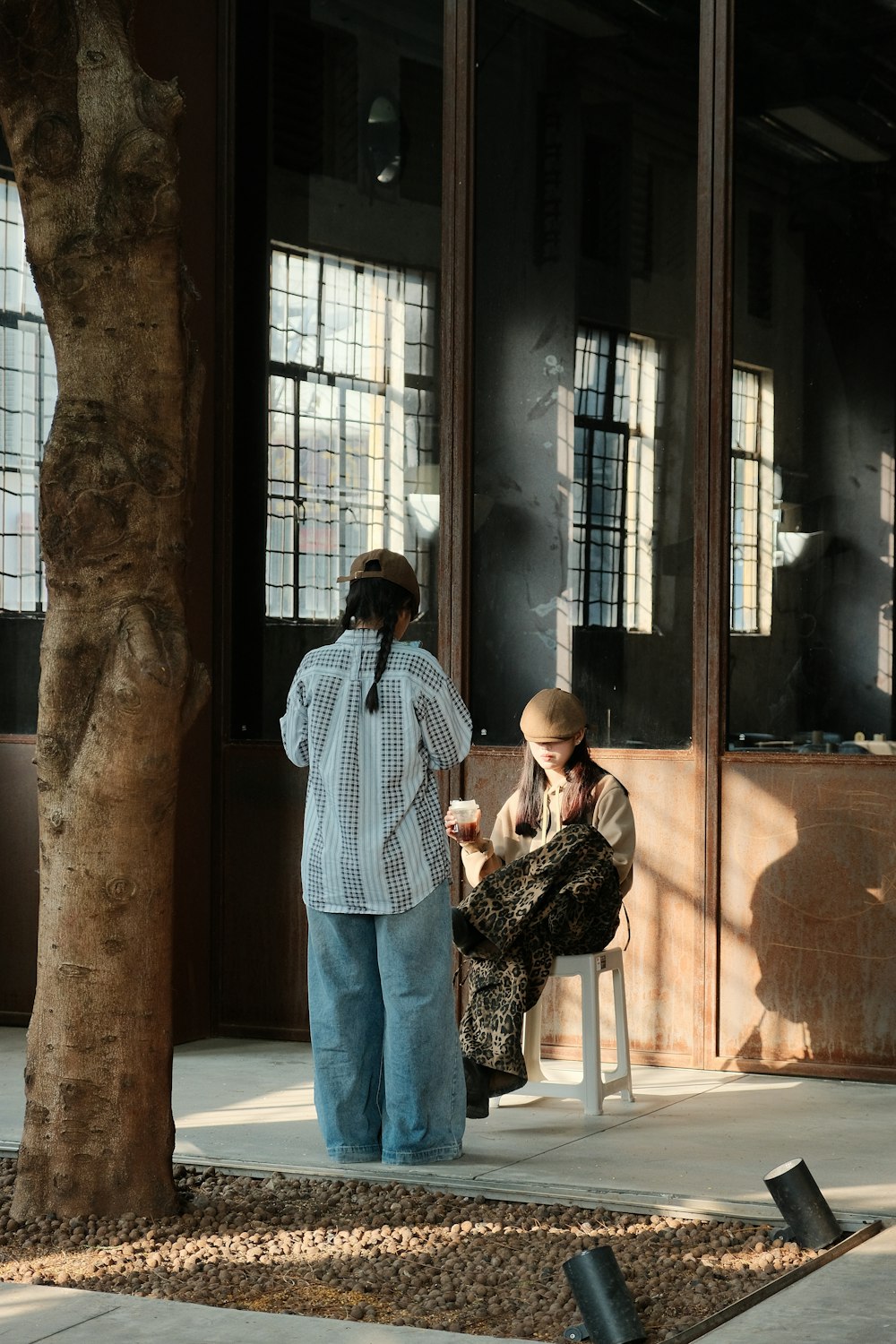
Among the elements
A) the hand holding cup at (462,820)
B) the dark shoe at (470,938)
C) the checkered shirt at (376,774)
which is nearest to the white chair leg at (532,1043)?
the dark shoe at (470,938)

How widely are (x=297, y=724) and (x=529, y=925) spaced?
1033 millimetres

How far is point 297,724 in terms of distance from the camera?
4.90 m

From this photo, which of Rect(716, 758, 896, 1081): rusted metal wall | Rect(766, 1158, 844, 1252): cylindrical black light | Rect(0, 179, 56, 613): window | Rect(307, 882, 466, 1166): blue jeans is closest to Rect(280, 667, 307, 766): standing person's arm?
Rect(307, 882, 466, 1166): blue jeans

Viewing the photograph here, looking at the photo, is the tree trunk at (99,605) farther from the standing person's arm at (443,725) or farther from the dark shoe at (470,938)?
the dark shoe at (470,938)

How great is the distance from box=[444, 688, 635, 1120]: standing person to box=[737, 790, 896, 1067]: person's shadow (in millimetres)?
847

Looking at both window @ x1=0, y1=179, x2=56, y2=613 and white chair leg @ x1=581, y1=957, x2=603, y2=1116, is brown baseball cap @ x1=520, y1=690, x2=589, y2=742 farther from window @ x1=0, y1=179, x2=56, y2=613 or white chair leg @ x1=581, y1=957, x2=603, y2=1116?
window @ x1=0, y1=179, x2=56, y2=613

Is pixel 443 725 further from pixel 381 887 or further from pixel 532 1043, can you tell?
pixel 532 1043

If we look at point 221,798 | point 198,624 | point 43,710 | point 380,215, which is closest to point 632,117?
point 380,215

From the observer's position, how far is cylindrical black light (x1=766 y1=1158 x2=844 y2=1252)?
3.90 metres

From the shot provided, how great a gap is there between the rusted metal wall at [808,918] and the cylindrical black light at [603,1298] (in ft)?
9.53

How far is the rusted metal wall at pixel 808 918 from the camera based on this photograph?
6023 mm

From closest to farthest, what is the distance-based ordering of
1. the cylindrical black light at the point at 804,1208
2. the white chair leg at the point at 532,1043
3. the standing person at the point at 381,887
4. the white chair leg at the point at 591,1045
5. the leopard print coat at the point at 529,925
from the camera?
the cylindrical black light at the point at 804,1208 < the standing person at the point at 381,887 < the leopard print coat at the point at 529,925 < the white chair leg at the point at 591,1045 < the white chair leg at the point at 532,1043

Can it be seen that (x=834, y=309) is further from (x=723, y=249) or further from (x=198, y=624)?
(x=198, y=624)

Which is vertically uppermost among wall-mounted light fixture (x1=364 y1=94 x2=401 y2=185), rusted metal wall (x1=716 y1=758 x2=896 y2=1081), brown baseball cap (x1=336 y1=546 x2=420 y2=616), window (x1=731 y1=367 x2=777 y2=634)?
wall-mounted light fixture (x1=364 y1=94 x2=401 y2=185)
